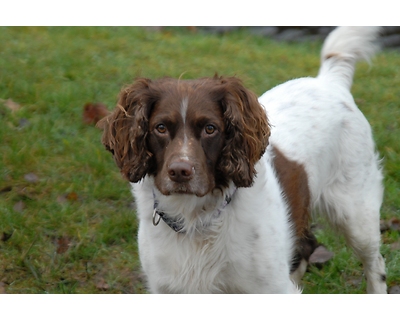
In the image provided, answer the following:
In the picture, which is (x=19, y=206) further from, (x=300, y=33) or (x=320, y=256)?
(x=300, y=33)

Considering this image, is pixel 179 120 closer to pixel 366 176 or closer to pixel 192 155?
pixel 192 155

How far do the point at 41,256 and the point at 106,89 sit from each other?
8.76ft

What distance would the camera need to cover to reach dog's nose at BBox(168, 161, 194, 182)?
296cm

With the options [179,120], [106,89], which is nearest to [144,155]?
[179,120]

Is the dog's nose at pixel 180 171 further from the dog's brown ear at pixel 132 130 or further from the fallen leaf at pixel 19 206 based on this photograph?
the fallen leaf at pixel 19 206

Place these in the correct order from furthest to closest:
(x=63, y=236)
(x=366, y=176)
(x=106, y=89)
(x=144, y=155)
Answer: (x=106, y=89)
(x=63, y=236)
(x=366, y=176)
(x=144, y=155)

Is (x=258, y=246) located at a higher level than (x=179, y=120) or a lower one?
lower

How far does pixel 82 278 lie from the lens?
177 inches

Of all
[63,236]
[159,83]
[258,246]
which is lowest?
[63,236]

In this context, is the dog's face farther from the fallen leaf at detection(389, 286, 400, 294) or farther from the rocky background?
the rocky background

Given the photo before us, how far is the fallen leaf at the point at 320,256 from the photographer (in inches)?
188

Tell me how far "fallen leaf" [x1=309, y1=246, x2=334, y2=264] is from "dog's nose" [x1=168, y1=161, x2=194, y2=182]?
207 centimetres

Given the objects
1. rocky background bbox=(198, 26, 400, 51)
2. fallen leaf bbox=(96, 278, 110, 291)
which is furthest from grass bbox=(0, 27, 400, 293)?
rocky background bbox=(198, 26, 400, 51)

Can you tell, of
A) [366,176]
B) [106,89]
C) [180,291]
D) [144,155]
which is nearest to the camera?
[144,155]
